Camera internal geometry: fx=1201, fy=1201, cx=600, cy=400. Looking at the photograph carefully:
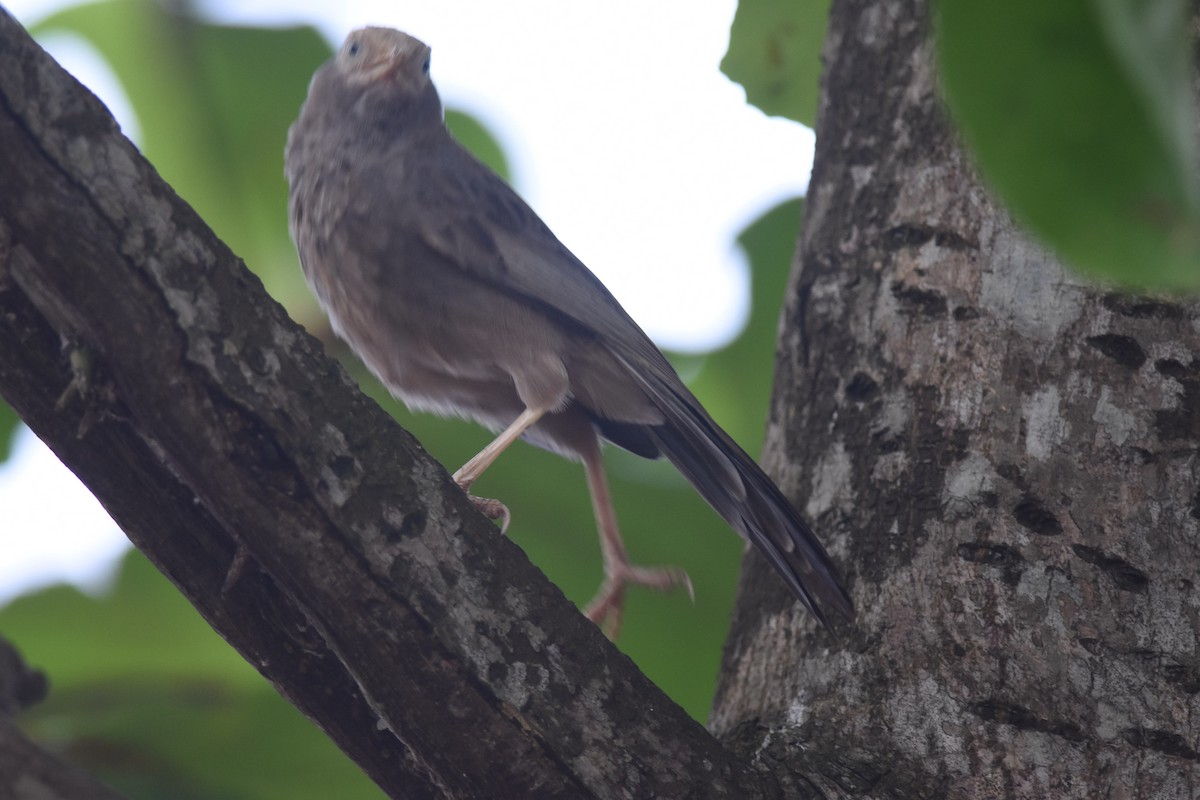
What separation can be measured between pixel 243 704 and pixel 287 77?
7.21 feet

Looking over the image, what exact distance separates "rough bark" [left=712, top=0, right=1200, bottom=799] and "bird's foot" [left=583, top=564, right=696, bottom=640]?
1.24ft

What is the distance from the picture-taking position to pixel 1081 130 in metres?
0.75

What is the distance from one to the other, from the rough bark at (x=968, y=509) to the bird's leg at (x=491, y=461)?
2.08 feet

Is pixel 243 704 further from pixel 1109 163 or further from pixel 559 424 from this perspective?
pixel 1109 163

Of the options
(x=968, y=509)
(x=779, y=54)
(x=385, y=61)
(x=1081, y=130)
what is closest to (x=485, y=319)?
(x=385, y=61)

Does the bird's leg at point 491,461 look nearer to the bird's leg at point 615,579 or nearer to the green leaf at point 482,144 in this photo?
the bird's leg at point 615,579

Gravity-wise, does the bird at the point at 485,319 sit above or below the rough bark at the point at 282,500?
above

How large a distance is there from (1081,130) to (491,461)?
2.42 m

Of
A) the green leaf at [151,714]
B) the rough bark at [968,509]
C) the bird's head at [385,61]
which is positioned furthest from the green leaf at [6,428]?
the rough bark at [968,509]

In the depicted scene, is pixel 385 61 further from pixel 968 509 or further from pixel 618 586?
pixel 968 509

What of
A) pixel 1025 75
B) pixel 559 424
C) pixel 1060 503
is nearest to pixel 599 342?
pixel 559 424

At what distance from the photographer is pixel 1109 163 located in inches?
29.1

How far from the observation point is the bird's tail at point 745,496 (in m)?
2.34

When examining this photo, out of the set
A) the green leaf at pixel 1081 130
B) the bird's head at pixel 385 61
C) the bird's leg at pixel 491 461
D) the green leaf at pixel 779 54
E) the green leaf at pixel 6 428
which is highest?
the bird's head at pixel 385 61
